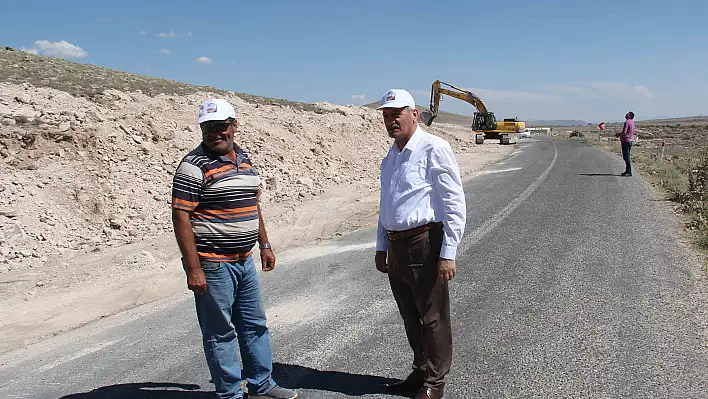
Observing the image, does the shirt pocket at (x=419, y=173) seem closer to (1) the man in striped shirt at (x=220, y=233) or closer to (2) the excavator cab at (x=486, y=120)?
(1) the man in striped shirt at (x=220, y=233)

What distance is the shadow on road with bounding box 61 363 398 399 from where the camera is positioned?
3902 mm

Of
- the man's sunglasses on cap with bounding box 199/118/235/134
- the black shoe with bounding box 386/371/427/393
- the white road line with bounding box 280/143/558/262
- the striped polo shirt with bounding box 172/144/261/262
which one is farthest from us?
the white road line with bounding box 280/143/558/262

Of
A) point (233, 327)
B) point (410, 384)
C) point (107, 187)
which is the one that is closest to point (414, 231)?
point (410, 384)

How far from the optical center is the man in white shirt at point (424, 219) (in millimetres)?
3398

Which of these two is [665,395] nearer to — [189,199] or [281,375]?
[281,375]

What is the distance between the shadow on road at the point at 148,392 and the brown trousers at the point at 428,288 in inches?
58.1

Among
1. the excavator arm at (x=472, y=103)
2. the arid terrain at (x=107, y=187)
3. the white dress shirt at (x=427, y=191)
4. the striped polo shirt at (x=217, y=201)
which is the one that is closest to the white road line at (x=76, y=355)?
the arid terrain at (x=107, y=187)

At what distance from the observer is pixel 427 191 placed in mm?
3453

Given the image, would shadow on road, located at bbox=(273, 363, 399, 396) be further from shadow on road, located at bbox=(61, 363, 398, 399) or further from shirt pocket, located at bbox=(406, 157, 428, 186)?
shirt pocket, located at bbox=(406, 157, 428, 186)

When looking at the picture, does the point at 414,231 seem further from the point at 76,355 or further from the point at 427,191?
the point at 76,355

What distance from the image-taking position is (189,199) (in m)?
3.22

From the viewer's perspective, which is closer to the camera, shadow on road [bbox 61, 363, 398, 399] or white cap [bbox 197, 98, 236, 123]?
white cap [bbox 197, 98, 236, 123]


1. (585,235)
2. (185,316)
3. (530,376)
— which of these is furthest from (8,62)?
(530,376)

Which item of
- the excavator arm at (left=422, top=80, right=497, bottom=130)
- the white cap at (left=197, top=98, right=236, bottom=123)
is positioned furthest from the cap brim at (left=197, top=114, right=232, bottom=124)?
the excavator arm at (left=422, top=80, right=497, bottom=130)
